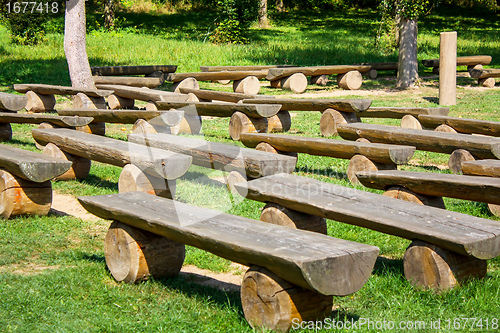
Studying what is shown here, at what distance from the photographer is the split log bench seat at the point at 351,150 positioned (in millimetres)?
5707

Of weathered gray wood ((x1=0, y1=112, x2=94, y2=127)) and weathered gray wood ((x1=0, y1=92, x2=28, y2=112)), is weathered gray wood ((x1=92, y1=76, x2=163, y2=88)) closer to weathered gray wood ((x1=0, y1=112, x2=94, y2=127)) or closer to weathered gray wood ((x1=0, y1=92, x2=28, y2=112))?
weathered gray wood ((x1=0, y1=92, x2=28, y2=112))

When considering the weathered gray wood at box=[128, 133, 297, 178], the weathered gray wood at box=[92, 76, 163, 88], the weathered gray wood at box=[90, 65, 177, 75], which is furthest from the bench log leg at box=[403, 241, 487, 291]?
the weathered gray wood at box=[90, 65, 177, 75]

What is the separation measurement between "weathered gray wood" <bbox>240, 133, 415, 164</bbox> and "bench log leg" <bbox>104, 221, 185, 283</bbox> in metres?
2.78

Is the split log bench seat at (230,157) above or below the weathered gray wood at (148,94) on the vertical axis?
below

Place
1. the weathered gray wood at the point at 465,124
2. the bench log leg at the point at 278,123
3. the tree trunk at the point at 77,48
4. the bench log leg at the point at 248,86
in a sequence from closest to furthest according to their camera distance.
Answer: the weathered gray wood at the point at 465,124
the bench log leg at the point at 278,123
the tree trunk at the point at 77,48
the bench log leg at the point at 248,86

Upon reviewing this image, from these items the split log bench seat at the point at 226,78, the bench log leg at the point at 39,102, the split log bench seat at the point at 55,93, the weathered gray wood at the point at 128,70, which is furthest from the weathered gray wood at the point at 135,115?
the weathered gray wood at the point at 128,70

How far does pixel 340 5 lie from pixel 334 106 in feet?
111

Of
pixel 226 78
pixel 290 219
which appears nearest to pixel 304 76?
pixel 226 78

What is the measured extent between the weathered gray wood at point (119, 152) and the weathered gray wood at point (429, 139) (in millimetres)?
2747

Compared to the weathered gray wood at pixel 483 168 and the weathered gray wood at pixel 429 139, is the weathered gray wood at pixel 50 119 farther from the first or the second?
the weathered gray wood at pixel 483 168

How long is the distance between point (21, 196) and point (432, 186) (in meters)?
3.59

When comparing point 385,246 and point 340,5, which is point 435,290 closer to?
point 385,246

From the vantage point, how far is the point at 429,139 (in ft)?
21.0

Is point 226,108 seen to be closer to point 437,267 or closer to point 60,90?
point 60,90
